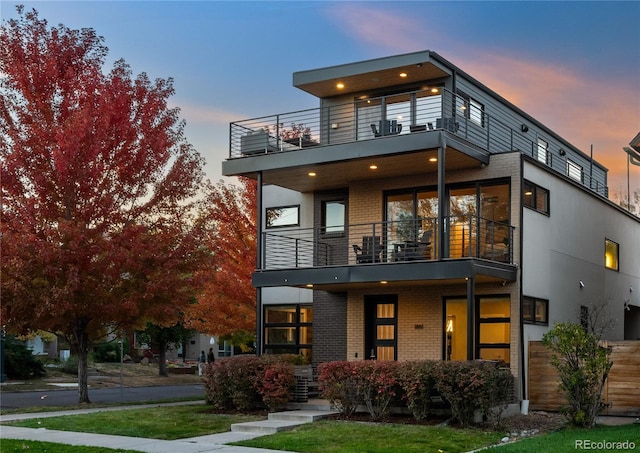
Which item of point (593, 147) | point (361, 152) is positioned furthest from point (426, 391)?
point (593, 147)

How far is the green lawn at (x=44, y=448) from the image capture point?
1335 centimetres

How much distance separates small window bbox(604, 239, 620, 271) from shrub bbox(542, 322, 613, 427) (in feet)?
35.0

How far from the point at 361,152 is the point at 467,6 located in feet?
15.6

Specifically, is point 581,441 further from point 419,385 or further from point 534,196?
point 534,196

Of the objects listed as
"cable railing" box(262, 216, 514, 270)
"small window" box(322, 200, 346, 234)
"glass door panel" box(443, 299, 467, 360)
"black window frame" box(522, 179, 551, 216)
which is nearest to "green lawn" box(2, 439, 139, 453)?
"cable railing" box(262, 216, 514, 270)

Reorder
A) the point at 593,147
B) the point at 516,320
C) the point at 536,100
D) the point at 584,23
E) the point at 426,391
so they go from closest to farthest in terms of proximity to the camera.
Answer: the point at 426,391
the point at 516,320
the point at 584,23
the point at 536,100
the point at 593,147

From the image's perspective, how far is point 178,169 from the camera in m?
23.9

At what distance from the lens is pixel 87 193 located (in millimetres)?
22141

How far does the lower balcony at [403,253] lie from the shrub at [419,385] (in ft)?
8.01

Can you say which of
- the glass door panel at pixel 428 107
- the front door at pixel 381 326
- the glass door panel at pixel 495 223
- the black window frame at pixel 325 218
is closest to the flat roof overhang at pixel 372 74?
the glass door panel at pixel 428 107

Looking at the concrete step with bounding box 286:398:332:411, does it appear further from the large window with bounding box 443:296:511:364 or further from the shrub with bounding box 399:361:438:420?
the large window with bounding box 443:296:511:364

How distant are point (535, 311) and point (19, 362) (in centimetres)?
2686

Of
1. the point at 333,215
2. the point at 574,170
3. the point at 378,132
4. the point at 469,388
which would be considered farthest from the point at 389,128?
the point at 574,170

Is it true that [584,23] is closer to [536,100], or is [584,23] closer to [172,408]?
[536,100]
